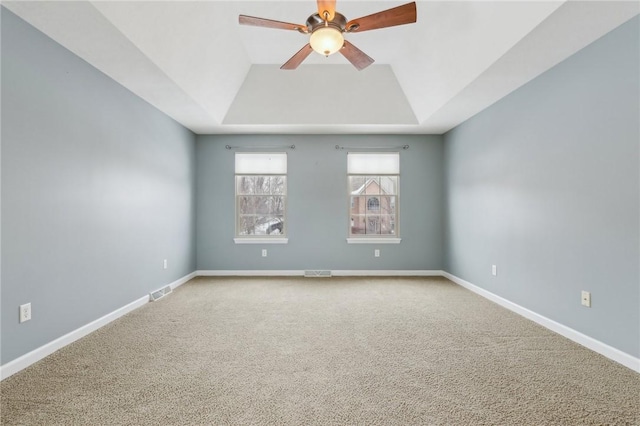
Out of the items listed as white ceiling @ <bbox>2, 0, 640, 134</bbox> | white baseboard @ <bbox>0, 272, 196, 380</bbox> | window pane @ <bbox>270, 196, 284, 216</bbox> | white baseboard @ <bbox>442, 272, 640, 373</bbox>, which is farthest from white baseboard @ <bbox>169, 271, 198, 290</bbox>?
white baseboard @ <bbox>442, 272, 640, 373</bbox>

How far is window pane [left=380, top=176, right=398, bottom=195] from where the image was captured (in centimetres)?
518

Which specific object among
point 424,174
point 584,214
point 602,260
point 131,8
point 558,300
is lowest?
point 558,300

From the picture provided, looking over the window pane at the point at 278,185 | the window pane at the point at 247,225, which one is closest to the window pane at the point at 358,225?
the window pane at the point at 278,185

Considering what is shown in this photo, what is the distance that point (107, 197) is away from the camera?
9.66ft

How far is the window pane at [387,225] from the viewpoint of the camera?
5.20 meters

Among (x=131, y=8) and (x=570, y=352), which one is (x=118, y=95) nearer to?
(x=131, y=8)

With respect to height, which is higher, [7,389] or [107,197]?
[107,197]

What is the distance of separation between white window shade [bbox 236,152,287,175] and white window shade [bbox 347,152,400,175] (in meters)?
1.17

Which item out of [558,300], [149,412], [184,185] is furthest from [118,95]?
[558,300]

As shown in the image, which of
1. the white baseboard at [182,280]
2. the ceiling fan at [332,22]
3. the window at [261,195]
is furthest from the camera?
the window at [261,195]

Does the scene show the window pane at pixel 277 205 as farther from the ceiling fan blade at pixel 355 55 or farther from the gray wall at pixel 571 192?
the gray wall at pixel 571 192

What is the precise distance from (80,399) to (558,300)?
3.71 metres

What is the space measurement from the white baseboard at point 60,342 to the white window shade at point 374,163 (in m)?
3.64

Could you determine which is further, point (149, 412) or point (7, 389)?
point (7, 389)
